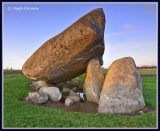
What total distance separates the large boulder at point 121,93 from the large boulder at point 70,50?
136 cm

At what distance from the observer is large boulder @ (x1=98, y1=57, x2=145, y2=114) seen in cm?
1032

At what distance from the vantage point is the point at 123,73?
1067 cm

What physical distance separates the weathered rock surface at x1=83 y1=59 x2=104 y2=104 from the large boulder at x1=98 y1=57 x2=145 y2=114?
0.69 metres

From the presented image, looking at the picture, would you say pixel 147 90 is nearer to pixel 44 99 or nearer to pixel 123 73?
Answer: pixel 123 73

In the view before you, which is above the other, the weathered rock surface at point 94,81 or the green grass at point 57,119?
the weathered rock surface at point 94,81

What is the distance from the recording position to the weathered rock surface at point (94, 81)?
448 inches

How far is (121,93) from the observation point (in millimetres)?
10375

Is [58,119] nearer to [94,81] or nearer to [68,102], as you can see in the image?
[68,102]

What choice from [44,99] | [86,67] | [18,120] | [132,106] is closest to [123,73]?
[132,106]

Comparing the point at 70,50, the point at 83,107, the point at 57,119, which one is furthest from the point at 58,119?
the point at 70,50

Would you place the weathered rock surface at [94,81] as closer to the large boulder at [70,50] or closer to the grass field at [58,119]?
the large boulder at [70,50]

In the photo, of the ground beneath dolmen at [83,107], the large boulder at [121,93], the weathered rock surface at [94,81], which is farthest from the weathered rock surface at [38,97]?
the large boulder at [121,93]

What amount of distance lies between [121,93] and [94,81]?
1413 millimetres

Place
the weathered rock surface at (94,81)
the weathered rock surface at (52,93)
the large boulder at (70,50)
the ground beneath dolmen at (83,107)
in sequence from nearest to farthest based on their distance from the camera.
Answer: the ground beneath dolmen at (83,107)
the large boulder at (70,50)
the weathered rock surface at (94,81)
the weathered rock surface at (52,93)
